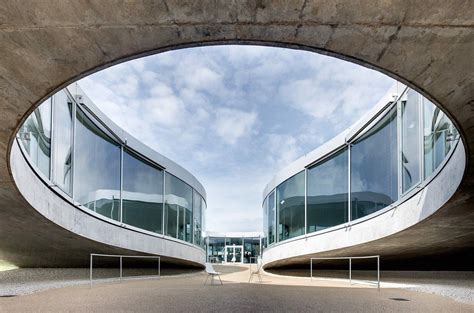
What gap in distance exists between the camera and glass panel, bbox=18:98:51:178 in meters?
9.52

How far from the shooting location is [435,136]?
10656mm

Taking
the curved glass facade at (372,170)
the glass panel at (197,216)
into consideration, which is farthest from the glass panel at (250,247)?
the curved glass facade at (372,170)

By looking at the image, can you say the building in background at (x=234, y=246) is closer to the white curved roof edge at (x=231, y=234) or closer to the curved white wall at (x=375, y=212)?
the white curved roof edge at (x=231, y=234)

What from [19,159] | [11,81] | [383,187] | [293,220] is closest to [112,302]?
[19,159]

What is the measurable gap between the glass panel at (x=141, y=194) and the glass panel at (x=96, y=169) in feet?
2.65

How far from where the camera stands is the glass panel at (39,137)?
9.52 m

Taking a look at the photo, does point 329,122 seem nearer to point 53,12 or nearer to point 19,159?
point 19,159

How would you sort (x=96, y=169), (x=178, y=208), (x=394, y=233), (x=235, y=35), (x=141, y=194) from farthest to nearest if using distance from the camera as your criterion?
(x=178, y=208)
(x=141, y=194)
(x=96, y=169)
(x=394, y=233)
(x=235, y=35)

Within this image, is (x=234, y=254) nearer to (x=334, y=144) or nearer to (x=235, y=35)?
(x=334, y=144)

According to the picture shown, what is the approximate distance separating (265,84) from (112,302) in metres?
12.6

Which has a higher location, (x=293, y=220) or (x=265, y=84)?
(x=265, y=84)

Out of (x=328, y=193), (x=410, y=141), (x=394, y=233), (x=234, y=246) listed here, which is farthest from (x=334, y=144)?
(x=234, y=246)

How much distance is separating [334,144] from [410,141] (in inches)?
256

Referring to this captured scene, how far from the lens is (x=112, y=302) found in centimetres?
872
